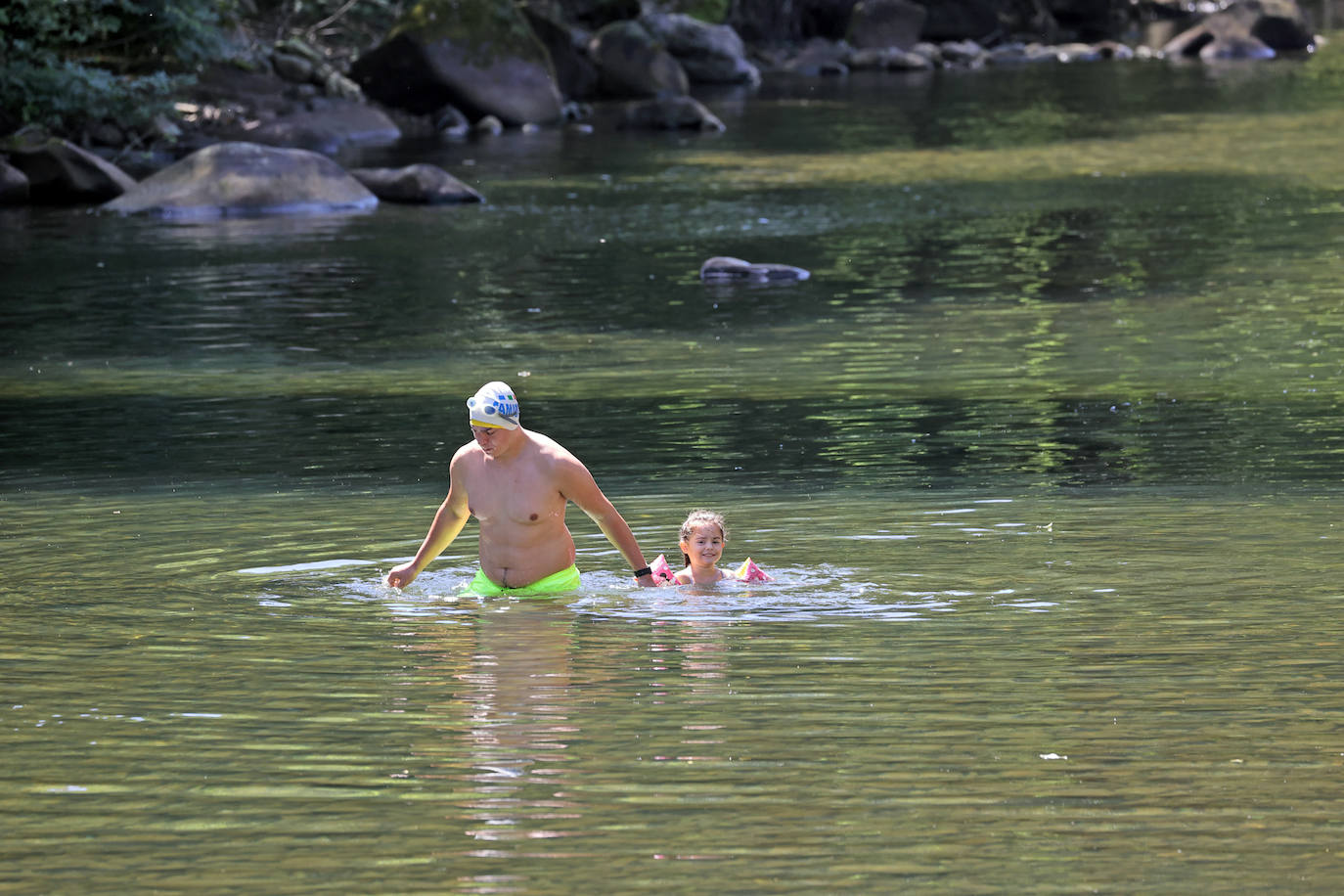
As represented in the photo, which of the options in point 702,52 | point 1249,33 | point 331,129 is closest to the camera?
point 331,129

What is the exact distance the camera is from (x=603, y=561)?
1018cm

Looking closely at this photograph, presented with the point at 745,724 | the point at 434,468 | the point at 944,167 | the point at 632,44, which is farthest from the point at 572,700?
the point at 632,44

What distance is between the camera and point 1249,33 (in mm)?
64875

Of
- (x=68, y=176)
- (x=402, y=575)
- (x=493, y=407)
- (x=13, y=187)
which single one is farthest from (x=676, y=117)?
(x=493, y=407)

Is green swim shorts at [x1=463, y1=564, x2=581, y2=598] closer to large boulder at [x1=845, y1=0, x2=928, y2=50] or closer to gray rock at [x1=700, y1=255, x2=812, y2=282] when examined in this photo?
gray rock at [x1=700, y1=255, x2=812, y2=282]

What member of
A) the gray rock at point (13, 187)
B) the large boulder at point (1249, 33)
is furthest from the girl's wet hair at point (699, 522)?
the large boulder at point (1249, 33)

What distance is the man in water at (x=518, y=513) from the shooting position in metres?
9.13

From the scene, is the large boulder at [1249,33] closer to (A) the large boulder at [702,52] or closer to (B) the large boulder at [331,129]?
(A) the large boulder at [702,52]

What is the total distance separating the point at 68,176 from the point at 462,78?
14.1m

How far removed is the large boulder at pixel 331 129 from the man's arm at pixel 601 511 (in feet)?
95.6

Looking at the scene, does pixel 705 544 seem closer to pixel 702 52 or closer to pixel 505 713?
pixel 505 713

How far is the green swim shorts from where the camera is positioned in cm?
938

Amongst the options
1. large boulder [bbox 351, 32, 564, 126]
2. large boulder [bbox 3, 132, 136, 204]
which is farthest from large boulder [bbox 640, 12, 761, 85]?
large boulder [bbox 3, 132, 136, 204]

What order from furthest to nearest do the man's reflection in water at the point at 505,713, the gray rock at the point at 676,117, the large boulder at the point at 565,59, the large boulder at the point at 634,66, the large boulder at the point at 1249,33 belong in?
the large boulder at the point at 1249,33
the large boulder at the point at 634,66
the large boulder at the point at 565,59
the gray rock at the point at 676,117
the man's reflection in water at the point at 505,713
